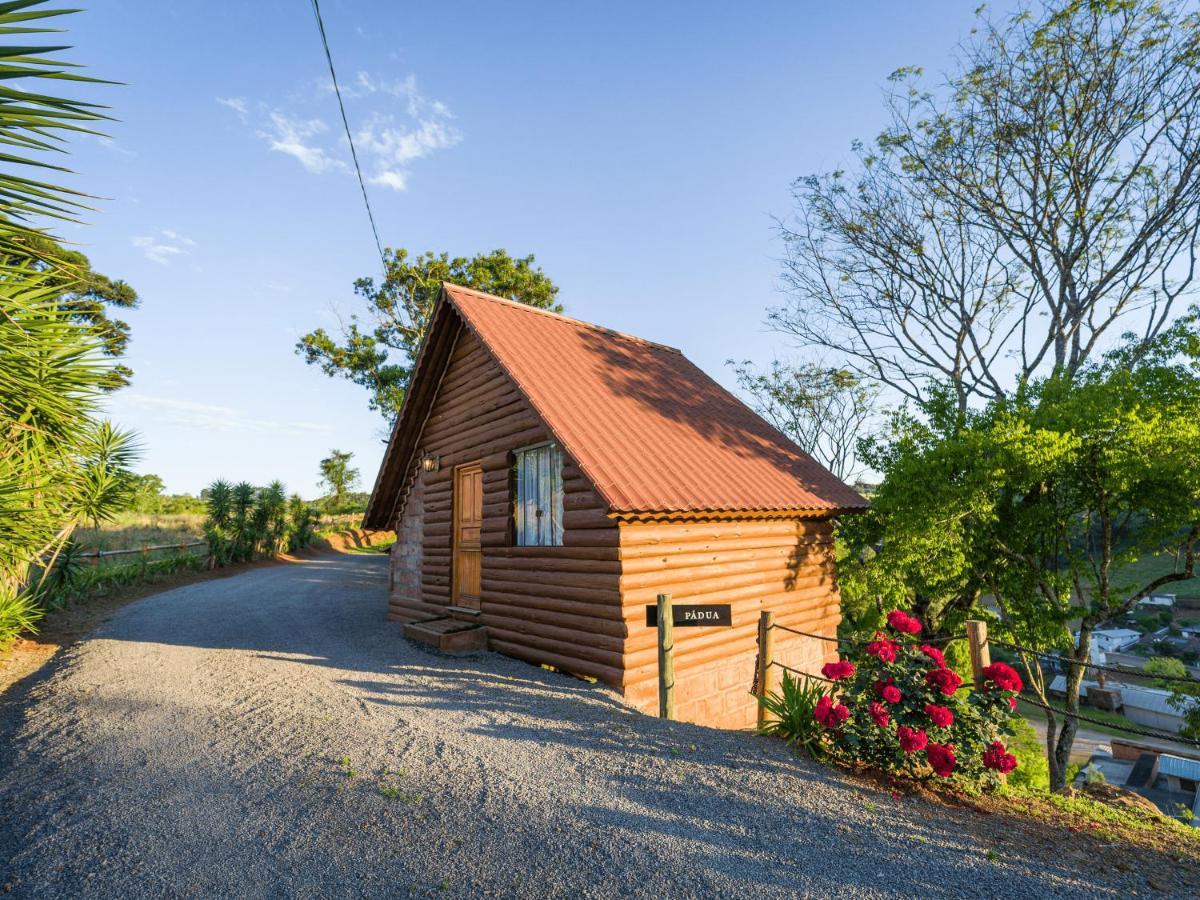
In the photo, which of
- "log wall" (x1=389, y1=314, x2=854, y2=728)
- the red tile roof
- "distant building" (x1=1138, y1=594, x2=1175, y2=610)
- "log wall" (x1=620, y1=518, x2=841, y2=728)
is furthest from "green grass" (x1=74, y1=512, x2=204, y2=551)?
"distant building" (x1=1138, y1=594, x2=1175, y2=610)

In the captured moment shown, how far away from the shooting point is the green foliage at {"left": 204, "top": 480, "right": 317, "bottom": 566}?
22.2m

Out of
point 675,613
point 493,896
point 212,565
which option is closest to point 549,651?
point 675,613

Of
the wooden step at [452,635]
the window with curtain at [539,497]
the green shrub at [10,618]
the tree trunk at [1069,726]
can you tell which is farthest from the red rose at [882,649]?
the green shrub at [10,618]

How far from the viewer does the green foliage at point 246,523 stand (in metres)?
22.2

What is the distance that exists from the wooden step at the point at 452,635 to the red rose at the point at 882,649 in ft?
19.7

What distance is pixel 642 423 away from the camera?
32.4 feet

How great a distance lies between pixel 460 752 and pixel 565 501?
12.5 ft

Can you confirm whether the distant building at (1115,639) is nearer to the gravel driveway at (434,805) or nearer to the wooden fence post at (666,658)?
Result: the wooden fence post at (666,658)

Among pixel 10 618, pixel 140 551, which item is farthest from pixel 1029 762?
pixel 140 551

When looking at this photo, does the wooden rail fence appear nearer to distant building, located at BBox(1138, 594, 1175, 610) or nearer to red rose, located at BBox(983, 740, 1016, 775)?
red rose, located at BBox(983, 740, 1016, 775)

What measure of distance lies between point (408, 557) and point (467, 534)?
222 cm

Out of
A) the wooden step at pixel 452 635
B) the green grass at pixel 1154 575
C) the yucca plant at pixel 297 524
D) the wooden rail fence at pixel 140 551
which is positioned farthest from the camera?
the green grass at pixel 1154 575

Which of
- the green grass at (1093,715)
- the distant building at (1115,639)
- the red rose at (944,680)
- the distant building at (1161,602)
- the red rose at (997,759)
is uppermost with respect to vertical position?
the red rose at (944,680)

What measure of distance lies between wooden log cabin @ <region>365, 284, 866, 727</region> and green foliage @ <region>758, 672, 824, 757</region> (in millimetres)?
1946
